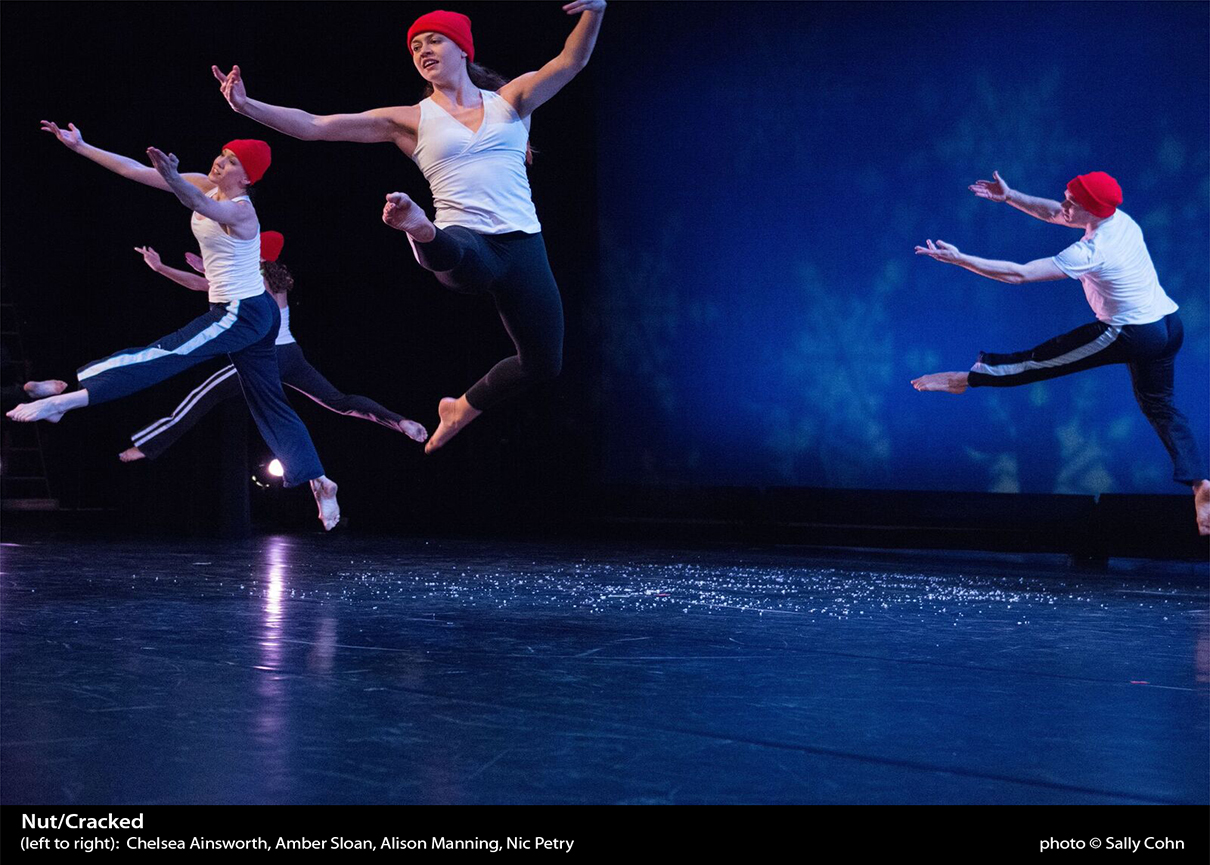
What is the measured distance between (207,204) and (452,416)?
1086 millimetres

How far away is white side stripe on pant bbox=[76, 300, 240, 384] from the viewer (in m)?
4.45

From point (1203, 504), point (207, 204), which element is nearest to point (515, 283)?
point (207, 204)

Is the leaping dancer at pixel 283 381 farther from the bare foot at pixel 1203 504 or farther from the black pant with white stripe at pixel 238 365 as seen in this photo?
the bare foot at pixel 1203 504

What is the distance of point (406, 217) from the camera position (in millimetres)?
3293

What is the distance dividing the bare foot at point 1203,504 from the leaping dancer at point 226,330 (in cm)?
315

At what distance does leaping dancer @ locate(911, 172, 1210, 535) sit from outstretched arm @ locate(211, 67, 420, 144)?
2.03m

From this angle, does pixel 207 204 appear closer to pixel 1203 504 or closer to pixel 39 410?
pixel 39 410

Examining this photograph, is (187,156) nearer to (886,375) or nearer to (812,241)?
(812,241)

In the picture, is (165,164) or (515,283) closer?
(515,283)

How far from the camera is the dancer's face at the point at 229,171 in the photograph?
4.92 m

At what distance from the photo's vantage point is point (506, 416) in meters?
8.20
